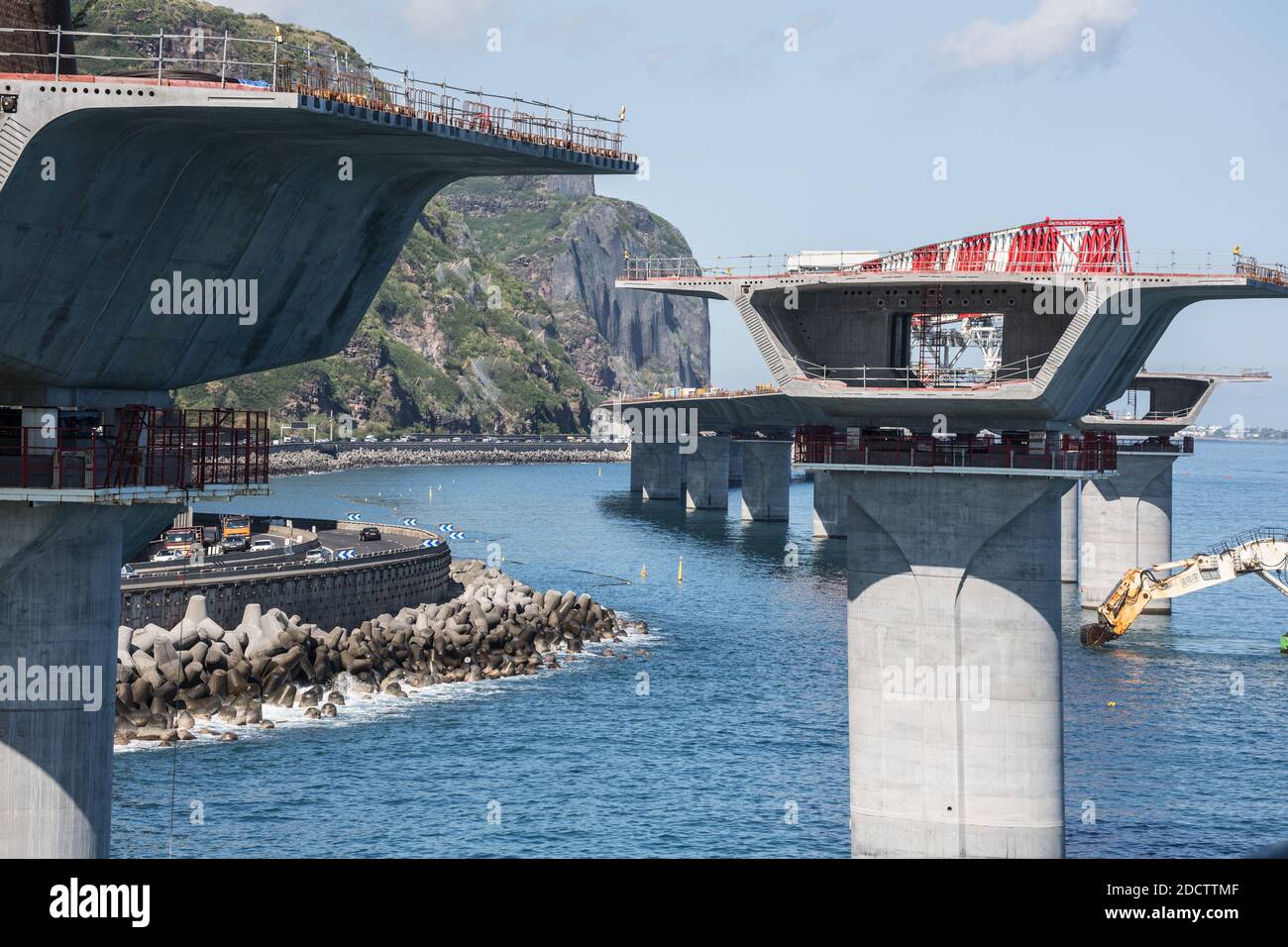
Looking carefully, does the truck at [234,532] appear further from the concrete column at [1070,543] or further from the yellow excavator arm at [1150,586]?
the concrete column at [1070,543]

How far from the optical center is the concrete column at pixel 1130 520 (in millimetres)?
118438

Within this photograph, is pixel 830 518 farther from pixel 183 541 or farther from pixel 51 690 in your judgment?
pixel 51 690

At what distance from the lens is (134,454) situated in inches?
1410

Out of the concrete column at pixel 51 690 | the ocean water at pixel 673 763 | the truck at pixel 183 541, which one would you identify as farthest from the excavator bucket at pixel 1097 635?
the concrete column at pixel 51 690

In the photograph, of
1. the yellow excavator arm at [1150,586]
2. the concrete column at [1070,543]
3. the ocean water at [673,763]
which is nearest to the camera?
the ocean water at [673,763]

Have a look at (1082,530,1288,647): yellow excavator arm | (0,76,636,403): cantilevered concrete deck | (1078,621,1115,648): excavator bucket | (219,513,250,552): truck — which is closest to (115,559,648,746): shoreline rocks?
(219,513,250,552): truck

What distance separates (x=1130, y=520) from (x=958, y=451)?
6859 centimetres

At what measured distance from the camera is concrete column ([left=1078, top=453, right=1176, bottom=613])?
11844 centimetres

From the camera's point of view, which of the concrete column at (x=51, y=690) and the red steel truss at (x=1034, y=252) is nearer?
the concrete column at (x=51, y=690)

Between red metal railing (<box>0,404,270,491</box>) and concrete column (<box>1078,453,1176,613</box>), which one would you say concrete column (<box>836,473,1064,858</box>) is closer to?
red metal railing (<box>0,404,270,491</box>)

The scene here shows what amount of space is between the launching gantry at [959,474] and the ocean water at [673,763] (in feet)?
19.3

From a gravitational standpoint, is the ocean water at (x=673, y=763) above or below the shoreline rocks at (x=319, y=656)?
below
